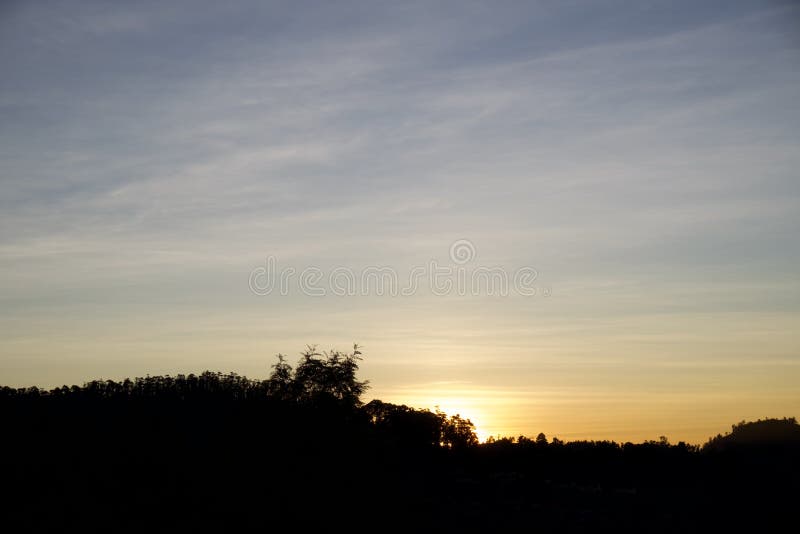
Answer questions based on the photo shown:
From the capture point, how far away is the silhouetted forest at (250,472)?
63531 mm

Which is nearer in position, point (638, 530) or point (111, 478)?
point (111, 478)

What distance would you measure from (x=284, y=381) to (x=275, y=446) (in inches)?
237

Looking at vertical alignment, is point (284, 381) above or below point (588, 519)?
above

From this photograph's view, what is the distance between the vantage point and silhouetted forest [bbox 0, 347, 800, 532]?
208 ft

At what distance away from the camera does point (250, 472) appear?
2687 inches

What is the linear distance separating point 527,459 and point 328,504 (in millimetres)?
55085

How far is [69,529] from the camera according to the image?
192 feet

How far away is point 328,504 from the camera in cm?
6788

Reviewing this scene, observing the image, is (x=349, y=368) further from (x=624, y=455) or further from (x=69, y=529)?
(x=624, y=455)

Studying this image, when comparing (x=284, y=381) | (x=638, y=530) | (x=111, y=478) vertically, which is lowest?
(x=638, y=530)

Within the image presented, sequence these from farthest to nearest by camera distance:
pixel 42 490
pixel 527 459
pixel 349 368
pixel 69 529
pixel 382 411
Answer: pixel 382 411
pixel 527 459
pixel 349 368
pixel 42 490
pixel 69 529

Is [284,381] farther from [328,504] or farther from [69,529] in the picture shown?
[69,529]

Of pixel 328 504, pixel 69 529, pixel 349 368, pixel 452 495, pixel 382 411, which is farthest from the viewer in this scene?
pixel 382 411

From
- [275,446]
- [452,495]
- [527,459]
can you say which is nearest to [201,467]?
[275,446]
